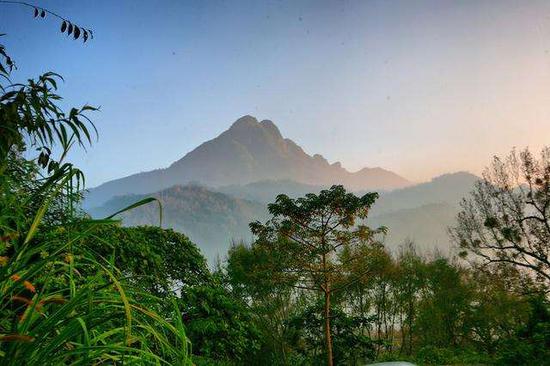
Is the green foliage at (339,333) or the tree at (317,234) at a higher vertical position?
the tree at (317,234)

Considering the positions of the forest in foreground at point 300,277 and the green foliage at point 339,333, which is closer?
the forest in foreground at point 300,277

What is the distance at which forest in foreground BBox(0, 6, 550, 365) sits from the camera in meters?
1.61

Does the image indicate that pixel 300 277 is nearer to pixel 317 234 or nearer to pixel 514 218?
pixel 317 234

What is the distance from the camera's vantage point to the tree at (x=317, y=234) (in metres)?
15.7

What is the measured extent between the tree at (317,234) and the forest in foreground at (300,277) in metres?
0.05

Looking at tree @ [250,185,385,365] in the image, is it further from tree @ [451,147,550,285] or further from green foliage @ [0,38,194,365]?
green foliage @ [0,38,194,365]

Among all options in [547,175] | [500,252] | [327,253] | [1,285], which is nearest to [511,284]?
[500,252]

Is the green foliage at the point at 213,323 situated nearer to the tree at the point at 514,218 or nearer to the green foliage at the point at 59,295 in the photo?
the green foliage at the point at 59,295

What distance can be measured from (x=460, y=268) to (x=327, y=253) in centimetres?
1014

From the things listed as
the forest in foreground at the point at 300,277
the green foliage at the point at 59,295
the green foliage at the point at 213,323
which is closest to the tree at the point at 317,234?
the forest in foreground at the point at 300,277

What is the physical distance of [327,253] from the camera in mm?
16031

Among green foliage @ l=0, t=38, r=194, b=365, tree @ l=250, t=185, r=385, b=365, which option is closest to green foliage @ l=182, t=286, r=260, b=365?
green foliage @ l=0, t=38, r=194, b=365

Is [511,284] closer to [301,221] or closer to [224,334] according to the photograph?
[301,221]

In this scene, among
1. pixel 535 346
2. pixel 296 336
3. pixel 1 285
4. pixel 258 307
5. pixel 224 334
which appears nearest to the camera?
pixel 1 285
